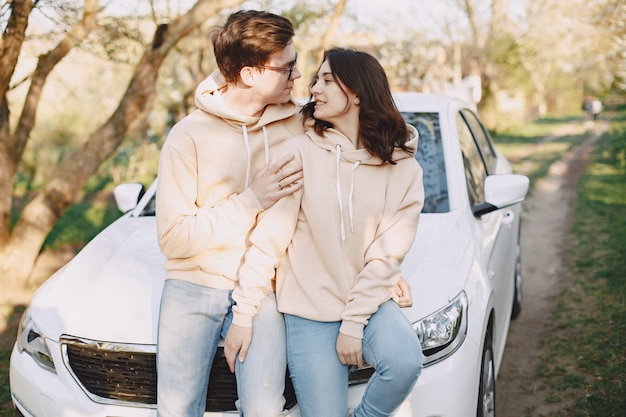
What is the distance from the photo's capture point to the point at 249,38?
2.54 m

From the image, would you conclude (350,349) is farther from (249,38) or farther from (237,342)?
(249,38)

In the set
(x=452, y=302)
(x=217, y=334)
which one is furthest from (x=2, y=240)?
(x=452, y=302)

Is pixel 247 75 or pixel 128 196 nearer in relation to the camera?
pixel 247 75

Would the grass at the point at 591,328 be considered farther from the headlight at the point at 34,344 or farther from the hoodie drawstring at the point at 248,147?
the headlight at the point at 34,344

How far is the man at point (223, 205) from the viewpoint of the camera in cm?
239

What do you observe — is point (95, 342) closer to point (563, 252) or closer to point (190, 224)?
point (190, 224)

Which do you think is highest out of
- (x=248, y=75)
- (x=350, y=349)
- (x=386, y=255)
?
(x=248, y=75)

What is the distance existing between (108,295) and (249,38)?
1193 mm

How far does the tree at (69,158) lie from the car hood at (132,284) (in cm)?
263

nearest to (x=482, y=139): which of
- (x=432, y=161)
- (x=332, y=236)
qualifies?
(x=432, y=161)

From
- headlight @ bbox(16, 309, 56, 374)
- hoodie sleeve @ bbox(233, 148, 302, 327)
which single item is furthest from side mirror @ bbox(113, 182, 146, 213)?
hoodie sleeve @ bbox(233, 148, 302, 327)

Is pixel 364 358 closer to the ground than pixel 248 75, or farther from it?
closer to the ground

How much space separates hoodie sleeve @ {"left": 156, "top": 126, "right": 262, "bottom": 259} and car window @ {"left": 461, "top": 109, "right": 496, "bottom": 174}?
2.47 m

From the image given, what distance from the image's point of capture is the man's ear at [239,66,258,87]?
261 cm
